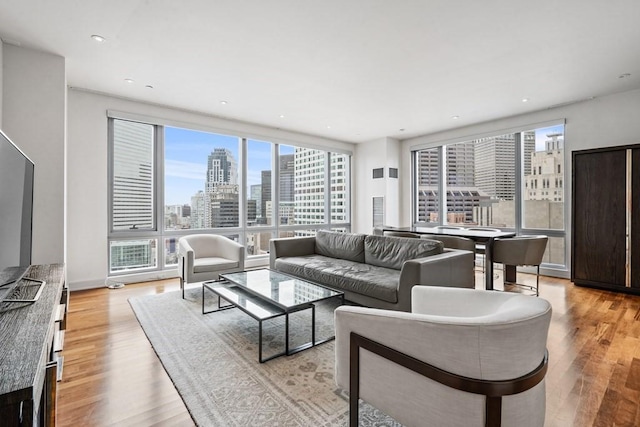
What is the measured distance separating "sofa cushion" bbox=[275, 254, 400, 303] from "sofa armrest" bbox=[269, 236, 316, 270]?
0.48 feet

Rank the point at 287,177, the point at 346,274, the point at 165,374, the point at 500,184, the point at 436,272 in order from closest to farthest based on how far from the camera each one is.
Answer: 1. the point at 165,374
2. the point at 436,272
3. the point at 346,274
4. the point at 500,184
5. the point at 287,177

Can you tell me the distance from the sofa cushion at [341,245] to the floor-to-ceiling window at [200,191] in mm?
1908

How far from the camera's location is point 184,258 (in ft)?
12.4

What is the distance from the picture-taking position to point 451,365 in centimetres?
114

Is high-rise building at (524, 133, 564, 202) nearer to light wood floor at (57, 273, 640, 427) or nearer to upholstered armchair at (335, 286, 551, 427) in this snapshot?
light wood floor at (57, 273, 640, 427)

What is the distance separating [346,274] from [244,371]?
1524 mm

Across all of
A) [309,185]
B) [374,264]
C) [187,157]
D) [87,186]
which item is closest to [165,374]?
[374,264]

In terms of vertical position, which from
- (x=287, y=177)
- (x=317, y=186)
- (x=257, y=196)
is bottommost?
(x=257, y=196)

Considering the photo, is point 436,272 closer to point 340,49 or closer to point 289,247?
point 289,247

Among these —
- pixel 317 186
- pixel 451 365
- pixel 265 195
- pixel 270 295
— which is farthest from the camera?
pixel 317 186

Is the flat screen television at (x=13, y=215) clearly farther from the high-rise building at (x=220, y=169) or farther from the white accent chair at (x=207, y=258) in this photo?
the high-rise building at (x=220, y=169)

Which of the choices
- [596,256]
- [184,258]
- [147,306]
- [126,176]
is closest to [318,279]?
[184,258]

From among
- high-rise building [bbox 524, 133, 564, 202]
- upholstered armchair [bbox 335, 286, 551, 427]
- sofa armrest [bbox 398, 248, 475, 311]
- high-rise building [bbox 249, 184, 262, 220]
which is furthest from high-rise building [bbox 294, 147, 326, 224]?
upholstered armchair [bbox 335, 286, 551, 427]

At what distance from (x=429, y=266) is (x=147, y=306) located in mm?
3122
